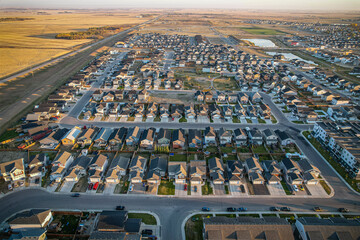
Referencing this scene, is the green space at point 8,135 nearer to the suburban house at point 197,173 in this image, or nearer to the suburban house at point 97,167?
the suburban house at point 97,167

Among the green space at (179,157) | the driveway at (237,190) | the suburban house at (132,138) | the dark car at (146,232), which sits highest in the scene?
the suburban house at (132,138)

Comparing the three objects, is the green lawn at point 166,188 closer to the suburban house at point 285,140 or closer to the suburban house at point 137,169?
the suburban house at point 137,169

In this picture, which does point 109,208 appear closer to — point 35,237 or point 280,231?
point 35,237

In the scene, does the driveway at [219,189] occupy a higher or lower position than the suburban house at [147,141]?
lower

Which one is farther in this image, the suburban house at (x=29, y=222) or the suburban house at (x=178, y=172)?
the suburban house at (x=178, y=172)

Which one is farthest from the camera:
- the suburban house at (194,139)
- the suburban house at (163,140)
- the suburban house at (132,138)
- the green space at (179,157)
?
the suburban house at (132,138)

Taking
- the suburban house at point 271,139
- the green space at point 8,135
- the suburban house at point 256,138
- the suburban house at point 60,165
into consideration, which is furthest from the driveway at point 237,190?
the green space at point 8,135

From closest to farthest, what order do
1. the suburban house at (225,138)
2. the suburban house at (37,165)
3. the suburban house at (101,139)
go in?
the suburban house at (37,165)
the suburban house at (101,139)
the suburban house at (225,138)

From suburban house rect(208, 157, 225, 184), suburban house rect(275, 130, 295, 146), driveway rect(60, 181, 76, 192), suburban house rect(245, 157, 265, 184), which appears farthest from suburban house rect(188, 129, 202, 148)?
driveway rect(60, 181, 76, 192)
